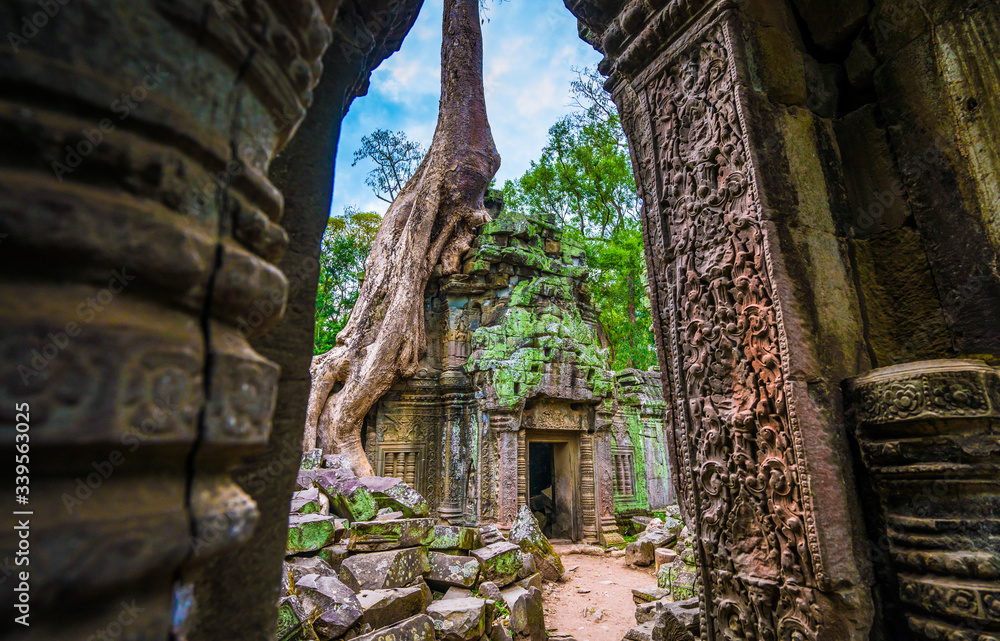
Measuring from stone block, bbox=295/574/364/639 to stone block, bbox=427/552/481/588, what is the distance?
1.29 m

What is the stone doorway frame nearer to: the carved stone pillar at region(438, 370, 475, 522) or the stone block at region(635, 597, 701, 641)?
the carved stone pillar at region(438, 370, 475, 522)

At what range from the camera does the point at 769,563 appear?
198cm

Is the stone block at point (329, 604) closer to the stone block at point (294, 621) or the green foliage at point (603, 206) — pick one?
the stone block at point (294, 621)

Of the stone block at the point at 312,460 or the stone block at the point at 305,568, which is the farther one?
the stone block at the point at 312,460

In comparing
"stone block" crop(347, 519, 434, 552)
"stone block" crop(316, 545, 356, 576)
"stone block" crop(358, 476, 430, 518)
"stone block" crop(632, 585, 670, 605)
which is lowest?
"stone block" crop(632, 585, 670, 605)

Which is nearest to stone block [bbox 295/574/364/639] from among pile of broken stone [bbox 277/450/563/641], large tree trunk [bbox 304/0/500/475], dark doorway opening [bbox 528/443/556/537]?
pile of broken stone [bbox 277/450/563/641]

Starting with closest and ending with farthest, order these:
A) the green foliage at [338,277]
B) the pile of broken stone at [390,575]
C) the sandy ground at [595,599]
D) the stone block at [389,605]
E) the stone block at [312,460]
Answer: the pile of broken stone at [390,575]
the stone block at [389,605]
the sandy ground at [595,599]
the stone block at [312,460]
the green foliage at [338,277]

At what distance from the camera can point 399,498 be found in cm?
551

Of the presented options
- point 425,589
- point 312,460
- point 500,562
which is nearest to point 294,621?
point 425,589

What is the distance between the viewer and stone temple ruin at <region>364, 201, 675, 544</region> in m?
9.51

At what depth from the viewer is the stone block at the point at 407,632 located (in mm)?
2934

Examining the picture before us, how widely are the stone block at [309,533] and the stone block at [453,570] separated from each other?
1.01 m

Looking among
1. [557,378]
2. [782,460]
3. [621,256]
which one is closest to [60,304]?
[782,460]

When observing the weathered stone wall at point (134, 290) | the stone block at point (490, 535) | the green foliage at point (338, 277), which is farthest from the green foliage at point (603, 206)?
the weathered stone wall at point (134, 290)
